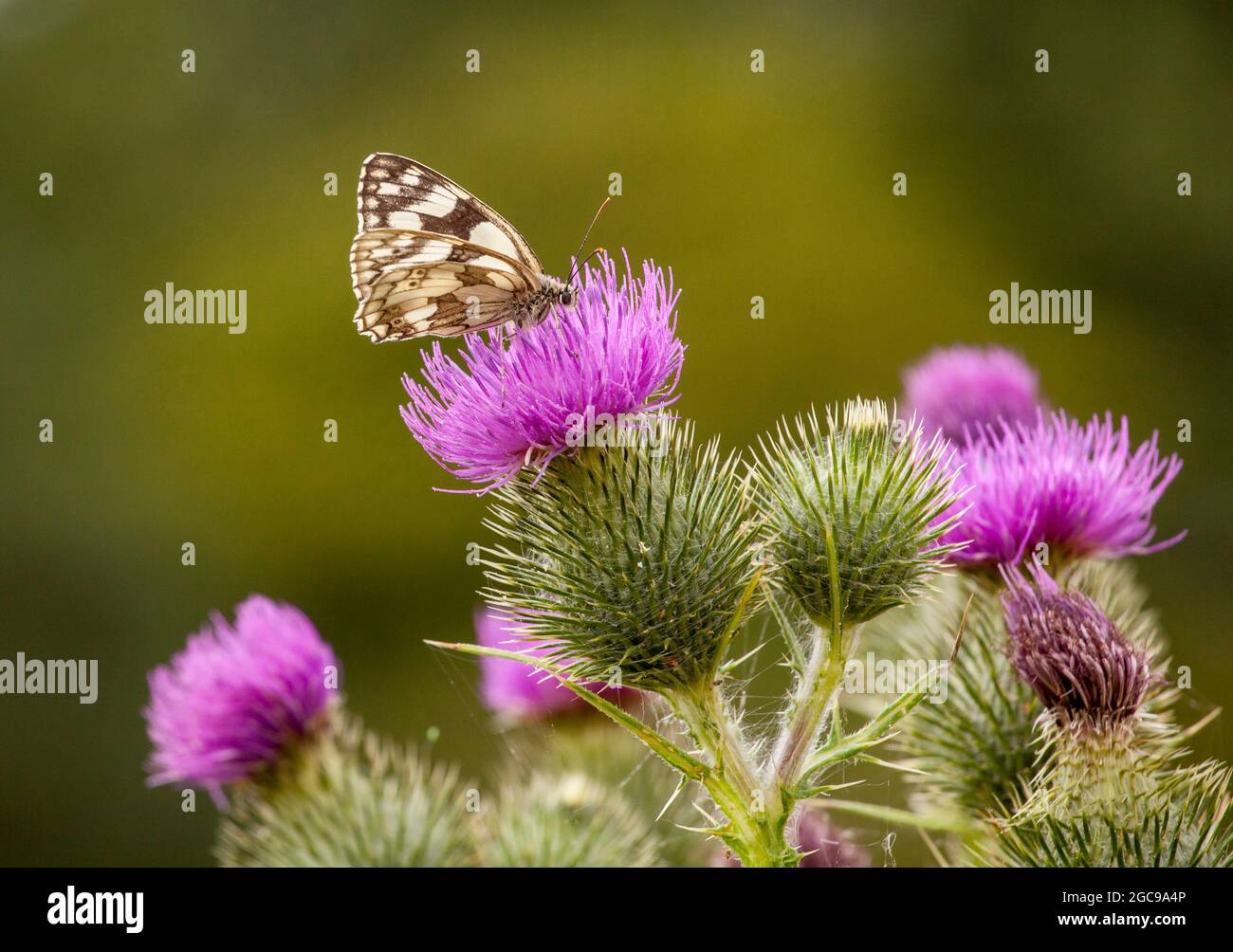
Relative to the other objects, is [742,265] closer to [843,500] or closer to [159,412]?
[159,412]

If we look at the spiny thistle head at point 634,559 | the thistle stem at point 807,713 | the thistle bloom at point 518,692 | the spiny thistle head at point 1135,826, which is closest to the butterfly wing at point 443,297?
the spiny thistle head at point 634,559

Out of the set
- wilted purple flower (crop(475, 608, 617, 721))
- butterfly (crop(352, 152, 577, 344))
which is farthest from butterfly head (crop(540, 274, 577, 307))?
wilted purple flower (crop(475, 608, 617, 721))

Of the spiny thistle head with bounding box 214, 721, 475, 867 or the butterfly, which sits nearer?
the butterfly

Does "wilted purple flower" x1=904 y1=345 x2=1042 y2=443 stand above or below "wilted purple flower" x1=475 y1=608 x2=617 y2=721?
above

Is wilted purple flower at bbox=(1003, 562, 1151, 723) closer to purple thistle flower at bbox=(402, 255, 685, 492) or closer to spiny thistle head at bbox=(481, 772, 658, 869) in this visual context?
purple thistle flower at bbox=(402, 255, 685, 492)

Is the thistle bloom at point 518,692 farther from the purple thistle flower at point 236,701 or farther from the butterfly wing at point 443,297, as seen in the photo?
the butterfly wing at point 443,297

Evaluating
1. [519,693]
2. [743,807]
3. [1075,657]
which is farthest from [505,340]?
[519,693]

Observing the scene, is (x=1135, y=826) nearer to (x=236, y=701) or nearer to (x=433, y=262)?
(x=433, y=262)
